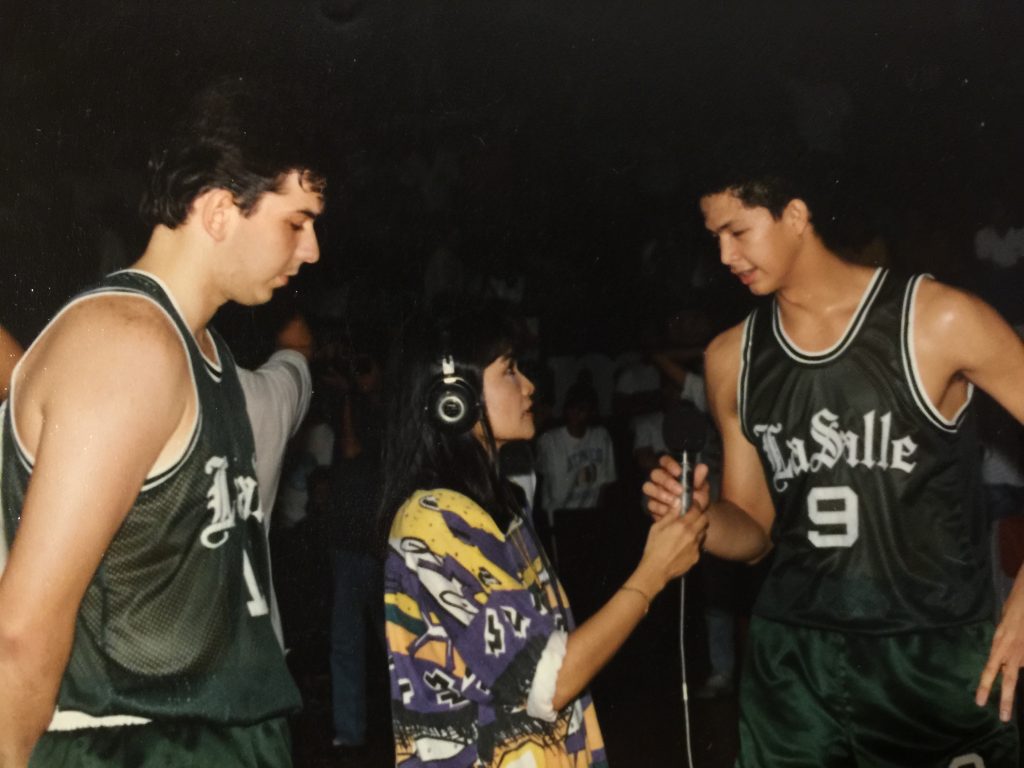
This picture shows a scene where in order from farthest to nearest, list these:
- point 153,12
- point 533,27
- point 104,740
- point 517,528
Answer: point 533,27 < point 153,12 < point 517,528 < point 104,740

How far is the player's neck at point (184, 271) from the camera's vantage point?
193 centimetres

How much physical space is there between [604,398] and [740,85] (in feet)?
2.33

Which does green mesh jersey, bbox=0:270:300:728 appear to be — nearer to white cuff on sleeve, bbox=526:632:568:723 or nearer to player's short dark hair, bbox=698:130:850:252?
white cuff on sleeve, bbox=526:632:568:723

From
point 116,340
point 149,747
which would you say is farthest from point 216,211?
point 149,747

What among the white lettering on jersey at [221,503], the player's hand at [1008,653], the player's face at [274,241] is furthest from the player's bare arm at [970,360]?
the white lettering on jersey at [221,503]

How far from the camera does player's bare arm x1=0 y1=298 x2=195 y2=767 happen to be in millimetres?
1727

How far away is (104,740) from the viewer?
1826 millimetres

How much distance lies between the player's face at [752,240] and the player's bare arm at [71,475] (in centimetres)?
117

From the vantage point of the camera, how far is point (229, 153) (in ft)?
6.72

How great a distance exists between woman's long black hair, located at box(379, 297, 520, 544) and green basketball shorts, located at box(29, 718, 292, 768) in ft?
1.36

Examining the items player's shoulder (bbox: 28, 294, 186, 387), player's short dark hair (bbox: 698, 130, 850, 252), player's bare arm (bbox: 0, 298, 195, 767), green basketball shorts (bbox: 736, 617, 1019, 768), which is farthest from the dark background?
green basketball shorts (bbox: 736, 617, 1019, 768)

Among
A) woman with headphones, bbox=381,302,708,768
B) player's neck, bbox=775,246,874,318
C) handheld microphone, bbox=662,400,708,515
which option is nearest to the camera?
woman with headphones, bbox=381,302,708,768

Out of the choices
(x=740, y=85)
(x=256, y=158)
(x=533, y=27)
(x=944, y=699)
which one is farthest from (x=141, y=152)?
(x=944, y=699)

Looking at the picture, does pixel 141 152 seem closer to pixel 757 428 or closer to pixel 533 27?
pixel 533 27
